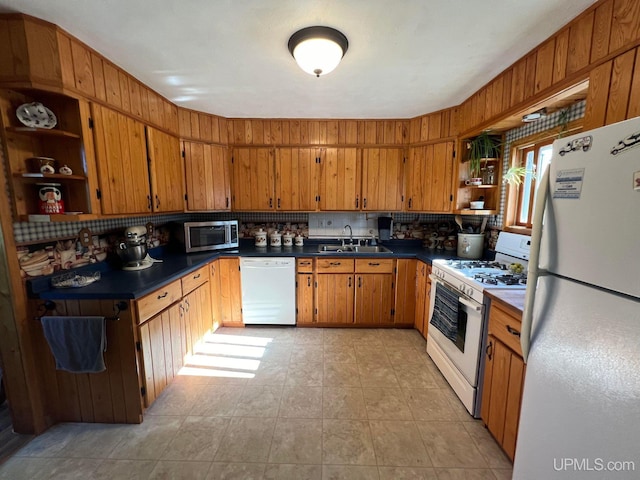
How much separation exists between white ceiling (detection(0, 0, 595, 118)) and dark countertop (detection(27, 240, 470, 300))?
1548mm

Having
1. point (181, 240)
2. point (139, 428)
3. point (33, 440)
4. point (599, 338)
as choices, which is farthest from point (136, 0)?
point (33, 440)

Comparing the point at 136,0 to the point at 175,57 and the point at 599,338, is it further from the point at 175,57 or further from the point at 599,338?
the point at 599,338

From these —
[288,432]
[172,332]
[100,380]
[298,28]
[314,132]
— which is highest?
[298,28]

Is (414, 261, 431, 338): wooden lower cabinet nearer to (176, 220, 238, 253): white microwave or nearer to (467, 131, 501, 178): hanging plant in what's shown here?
(467, 131, 501, 178): hanging plant

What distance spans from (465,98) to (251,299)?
3.04m

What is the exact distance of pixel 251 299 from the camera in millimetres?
3061

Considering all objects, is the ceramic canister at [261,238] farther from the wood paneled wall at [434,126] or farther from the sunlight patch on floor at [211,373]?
the wood paneled wall at [434,126]

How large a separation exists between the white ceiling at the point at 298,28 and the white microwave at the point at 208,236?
1306mm

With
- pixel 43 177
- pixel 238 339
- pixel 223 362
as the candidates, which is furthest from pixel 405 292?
pixel 43 177

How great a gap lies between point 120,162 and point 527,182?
3.37 m

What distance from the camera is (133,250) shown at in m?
2.23

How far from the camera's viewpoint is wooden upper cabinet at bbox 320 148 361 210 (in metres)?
3.10

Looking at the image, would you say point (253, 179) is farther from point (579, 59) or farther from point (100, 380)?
point (579, 59)

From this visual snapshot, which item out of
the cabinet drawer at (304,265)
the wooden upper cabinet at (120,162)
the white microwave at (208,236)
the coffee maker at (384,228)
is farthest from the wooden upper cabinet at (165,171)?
the coffee maker at (384,228)
